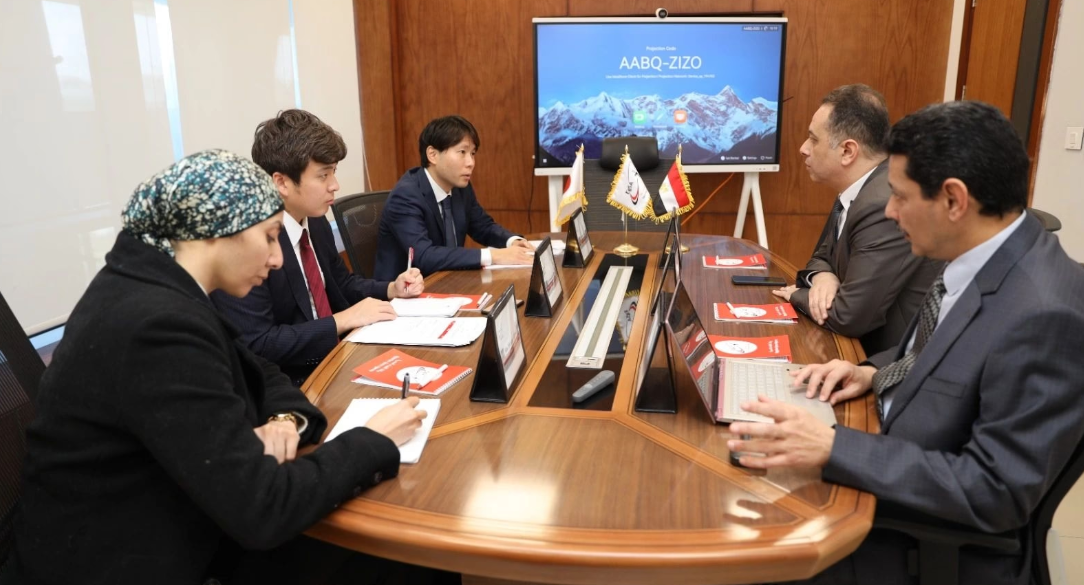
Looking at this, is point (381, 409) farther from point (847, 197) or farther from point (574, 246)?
point (847, 197)

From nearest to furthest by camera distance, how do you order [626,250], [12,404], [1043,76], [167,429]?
[167,429] < [12,404] < [626,250] < [1043,76]

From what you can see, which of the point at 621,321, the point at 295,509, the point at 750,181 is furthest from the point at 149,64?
the point at 750,181

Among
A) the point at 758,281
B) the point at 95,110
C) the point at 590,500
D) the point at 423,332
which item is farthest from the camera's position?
the point at 758,281

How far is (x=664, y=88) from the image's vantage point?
15.3 feet

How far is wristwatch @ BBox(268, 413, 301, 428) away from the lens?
4.41ft

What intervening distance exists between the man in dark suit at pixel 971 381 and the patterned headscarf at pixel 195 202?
873mm

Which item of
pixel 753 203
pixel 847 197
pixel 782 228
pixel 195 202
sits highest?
pixel 195 202

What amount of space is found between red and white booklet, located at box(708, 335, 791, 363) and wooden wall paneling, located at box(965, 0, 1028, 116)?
2695 millimetres

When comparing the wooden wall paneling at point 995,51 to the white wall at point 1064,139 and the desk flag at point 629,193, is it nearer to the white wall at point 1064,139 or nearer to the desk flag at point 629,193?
the white wall at point 1064,139

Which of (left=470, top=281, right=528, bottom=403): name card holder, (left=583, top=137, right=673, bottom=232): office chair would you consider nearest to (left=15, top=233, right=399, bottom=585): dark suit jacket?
(left=470, top=281, right=528, bottom=403): name card holder

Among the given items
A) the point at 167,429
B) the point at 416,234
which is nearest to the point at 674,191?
the point at 416,234

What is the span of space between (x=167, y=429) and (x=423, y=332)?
0.95 m

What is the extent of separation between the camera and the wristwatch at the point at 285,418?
1.34 m

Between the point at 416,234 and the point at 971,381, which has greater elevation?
the point at 971,381
